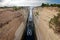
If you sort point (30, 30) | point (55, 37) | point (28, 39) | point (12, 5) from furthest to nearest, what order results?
point (12, 5) → point (30, 30) → point (28, 39) → point (55, 37)

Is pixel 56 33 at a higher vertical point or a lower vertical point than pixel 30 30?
higher

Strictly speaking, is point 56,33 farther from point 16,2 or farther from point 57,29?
point 16,2

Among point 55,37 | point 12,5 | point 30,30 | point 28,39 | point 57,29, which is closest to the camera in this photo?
point 55,37

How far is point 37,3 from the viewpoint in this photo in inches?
193

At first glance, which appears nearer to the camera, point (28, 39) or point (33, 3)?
point (28, 39)

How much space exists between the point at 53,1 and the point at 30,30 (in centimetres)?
137

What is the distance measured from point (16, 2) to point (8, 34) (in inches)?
124

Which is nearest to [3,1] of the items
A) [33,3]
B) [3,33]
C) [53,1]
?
Result: [33,3]

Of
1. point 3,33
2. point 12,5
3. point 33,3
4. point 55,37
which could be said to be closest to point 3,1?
point 12,5

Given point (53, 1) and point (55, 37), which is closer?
point (55, 37)

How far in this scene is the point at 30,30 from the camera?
388 cm

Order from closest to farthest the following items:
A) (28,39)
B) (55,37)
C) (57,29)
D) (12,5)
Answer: (55,37) → (57,29) → (28,39) → (12,5)

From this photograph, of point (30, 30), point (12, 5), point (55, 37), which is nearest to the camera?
point (55, 37)

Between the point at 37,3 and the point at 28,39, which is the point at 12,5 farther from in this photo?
the point at 28,39
